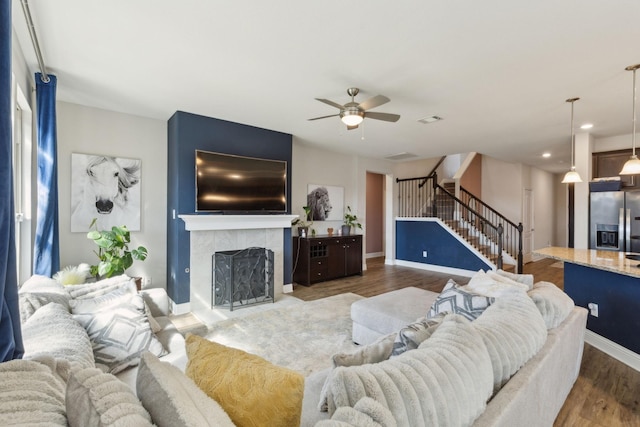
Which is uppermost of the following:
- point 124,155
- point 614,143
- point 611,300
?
point 614,143

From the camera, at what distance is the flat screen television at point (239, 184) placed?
4.05 meters

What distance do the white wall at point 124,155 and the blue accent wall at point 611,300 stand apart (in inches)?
203

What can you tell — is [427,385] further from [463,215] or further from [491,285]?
[463,215]

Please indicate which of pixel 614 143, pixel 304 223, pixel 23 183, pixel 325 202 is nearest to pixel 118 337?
pixel 23 183

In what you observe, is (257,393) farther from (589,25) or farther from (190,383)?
(589,25)

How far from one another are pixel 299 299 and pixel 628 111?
16.4ft

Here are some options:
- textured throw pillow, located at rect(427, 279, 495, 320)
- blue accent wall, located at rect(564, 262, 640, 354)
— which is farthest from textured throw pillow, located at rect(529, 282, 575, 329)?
blue accent wall, located at rect(564, 262, 640, 354)

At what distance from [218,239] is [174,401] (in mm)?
3657

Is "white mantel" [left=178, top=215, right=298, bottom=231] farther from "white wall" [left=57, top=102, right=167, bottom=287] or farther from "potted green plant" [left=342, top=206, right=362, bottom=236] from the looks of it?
"potted green plant" [left=342, top=206, right=362, bottom=236]

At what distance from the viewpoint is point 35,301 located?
5.85ft

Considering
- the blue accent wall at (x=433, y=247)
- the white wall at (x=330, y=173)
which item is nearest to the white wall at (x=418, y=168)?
the white wall at (x=330, y=173)

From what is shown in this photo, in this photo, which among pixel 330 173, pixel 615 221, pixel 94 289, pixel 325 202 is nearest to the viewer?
pixel 94 289

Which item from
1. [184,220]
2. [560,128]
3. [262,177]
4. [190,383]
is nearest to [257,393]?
[190,383]

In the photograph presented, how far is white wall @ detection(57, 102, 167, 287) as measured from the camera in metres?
3.60
